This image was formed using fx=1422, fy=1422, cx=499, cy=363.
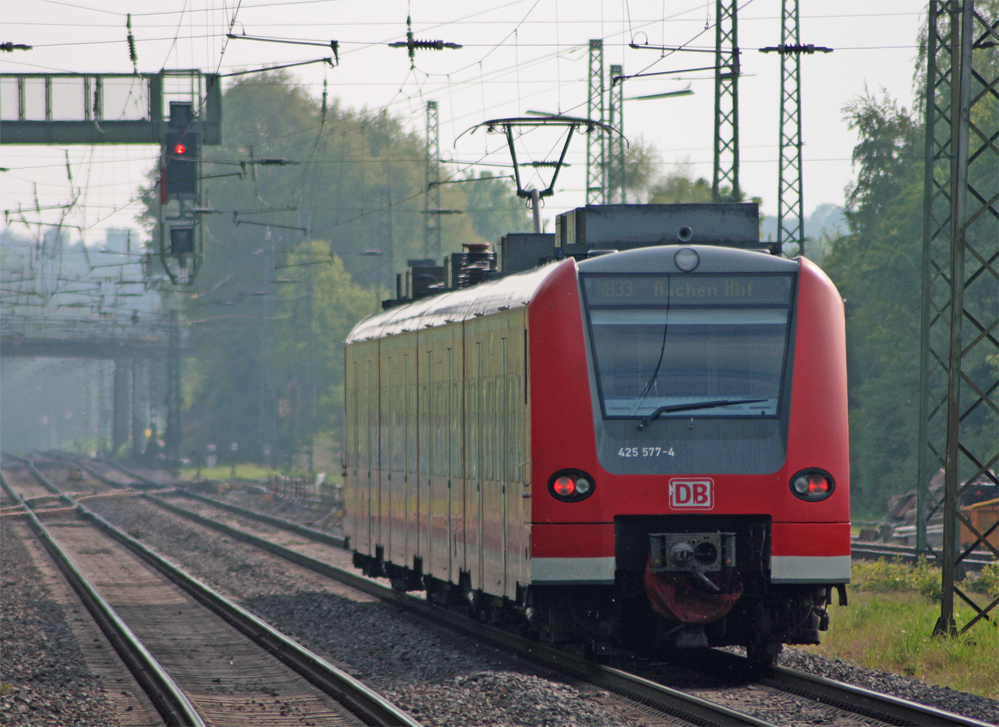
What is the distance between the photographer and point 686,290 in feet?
34.6

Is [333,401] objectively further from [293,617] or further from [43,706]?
[43,706]

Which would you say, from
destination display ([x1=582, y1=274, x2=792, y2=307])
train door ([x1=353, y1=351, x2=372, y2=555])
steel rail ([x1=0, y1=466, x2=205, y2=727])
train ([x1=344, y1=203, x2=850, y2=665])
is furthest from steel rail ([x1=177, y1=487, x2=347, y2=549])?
destination display ([x1=582, y1=274, x2=792, y2=307])

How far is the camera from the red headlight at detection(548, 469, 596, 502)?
401 inches

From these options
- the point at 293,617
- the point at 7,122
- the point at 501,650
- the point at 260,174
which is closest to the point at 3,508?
the point at 7,122

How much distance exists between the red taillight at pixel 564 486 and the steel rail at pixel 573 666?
132 cm

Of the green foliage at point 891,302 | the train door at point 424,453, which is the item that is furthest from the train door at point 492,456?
the green foliage at point 891,302

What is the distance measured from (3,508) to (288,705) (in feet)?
106

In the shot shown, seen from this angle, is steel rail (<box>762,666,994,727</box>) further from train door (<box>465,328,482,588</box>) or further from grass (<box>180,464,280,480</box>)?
grass (<box>180,464,280,480</box>)

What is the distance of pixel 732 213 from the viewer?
39.2ft

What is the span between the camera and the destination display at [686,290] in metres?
10.5

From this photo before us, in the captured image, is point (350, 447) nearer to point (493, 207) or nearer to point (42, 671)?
point (42, 671)

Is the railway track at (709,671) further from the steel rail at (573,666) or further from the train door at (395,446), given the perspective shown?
the train door at (395,446)

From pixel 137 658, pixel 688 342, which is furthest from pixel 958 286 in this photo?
pixel 137 658

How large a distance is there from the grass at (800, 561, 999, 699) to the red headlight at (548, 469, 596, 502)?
318 centimetres
